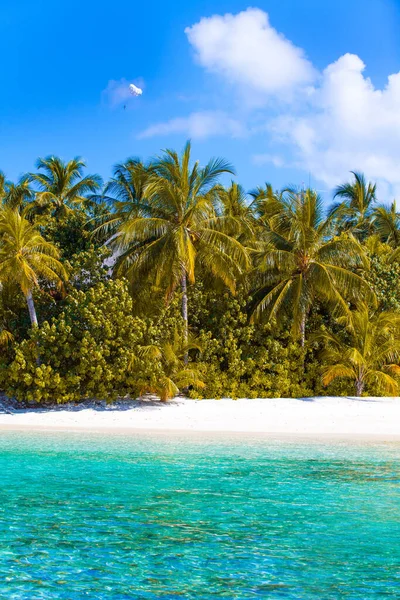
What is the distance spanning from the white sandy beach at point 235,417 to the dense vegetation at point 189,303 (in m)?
0.72

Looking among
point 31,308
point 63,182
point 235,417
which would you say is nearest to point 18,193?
point 63,182

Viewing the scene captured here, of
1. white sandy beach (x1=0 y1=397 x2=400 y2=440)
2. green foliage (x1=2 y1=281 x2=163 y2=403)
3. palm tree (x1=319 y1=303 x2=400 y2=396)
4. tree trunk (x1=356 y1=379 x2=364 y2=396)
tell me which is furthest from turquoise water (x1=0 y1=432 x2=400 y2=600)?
tree trunk (x1=356 y1=379 x2=364 y2=396)

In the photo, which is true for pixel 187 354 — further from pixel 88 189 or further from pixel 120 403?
pixel 88 189

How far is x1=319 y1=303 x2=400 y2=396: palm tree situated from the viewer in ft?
69.8

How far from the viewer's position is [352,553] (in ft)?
22.5

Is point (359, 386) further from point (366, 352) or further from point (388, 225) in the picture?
point (388, 225)

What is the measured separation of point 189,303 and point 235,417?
18.3 ft

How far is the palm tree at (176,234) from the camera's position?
67.4ft

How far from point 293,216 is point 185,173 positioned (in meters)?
4.35

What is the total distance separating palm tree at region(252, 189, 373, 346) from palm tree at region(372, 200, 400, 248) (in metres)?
12.4

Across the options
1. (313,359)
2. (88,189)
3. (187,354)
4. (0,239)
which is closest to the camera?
(0,239)

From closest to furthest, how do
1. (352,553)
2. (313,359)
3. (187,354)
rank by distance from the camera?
(352,553) → (187,354) → (313,359)

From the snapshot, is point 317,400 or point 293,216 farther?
point 293,216

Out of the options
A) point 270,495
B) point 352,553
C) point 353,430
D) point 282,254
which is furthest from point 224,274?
point 352,553
